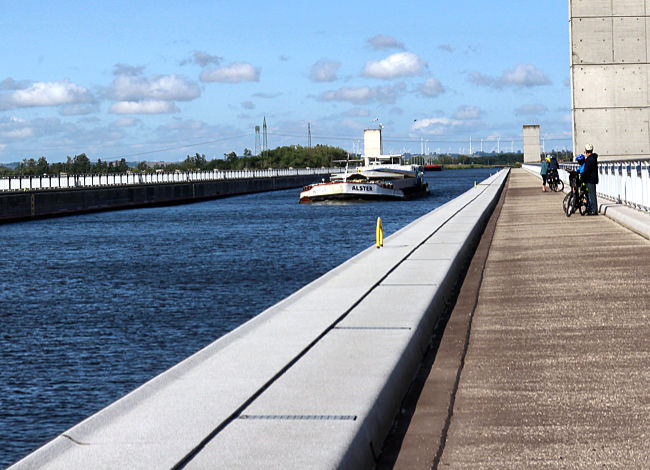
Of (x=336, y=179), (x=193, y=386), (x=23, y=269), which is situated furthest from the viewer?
(x=336, y=179)

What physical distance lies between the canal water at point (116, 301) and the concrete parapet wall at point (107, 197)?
52.3 ft

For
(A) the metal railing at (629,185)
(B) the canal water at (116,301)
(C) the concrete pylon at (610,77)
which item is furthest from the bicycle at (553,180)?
(B) the canal water at (116,301)

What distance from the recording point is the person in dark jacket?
1136 inches

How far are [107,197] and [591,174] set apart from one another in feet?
165

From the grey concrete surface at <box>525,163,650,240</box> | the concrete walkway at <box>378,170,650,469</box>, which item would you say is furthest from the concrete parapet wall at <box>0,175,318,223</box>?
the concrete walkway at <box>378,170,650,469</box>

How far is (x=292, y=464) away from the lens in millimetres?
5344

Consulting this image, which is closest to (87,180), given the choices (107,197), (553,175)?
(107,197)

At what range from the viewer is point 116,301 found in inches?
710

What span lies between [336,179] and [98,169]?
11913 cm

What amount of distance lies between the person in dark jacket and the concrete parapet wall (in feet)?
114

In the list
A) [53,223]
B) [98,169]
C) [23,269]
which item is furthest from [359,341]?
[98,169]

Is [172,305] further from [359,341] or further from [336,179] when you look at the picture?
[336,179]

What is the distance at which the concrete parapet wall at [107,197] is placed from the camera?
5691 cm

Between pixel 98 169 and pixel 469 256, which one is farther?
pixel 98 169
